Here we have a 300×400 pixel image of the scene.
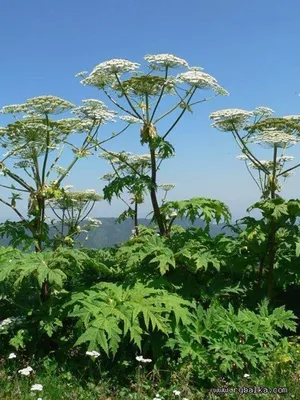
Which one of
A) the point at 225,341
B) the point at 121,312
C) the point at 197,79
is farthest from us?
the point at 197,79

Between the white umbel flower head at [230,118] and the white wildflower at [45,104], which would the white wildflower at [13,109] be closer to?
the white wildflower at [45,104]

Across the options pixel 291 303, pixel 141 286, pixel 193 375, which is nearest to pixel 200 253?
pixel 141 286

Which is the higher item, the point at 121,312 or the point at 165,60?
the point at 165,60

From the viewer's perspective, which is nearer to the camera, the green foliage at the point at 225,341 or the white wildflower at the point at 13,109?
the green foliage at the point at 225,341

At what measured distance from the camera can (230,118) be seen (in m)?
7.61

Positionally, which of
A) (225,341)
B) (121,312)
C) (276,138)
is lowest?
(225,341)

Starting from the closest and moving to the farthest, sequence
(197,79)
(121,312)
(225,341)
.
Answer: (121,312)
(225,341)
(197,79)

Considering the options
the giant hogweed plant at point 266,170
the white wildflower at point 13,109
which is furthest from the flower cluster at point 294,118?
the white wildflower at point 13,109

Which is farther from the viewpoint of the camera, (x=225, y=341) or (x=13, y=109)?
(x=13, y=109)

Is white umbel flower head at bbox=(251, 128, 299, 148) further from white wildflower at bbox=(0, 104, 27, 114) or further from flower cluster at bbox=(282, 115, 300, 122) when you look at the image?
white wildflower at bbox=(0, 104, 27, 114)

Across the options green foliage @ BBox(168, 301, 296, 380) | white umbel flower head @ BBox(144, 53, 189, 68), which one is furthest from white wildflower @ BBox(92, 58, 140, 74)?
green foliage @ BBox(168, 301, 296, 380)

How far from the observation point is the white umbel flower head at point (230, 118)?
24.7 feet

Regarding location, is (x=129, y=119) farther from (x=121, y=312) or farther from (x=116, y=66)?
(x=121, y=312)

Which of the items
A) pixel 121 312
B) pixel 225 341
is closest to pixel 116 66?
pixel 121 312
